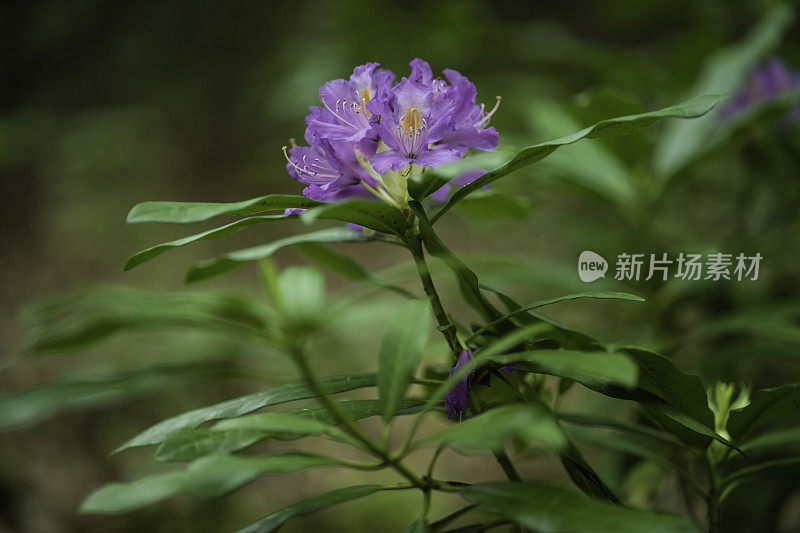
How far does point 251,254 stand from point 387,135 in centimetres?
18

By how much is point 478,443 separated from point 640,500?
2.36 ft

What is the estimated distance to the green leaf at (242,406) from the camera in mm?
567

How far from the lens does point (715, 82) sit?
1.16 metres

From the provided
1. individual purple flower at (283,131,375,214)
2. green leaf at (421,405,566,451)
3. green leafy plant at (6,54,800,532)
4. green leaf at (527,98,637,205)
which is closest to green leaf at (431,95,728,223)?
green leafy plant at (6,54,800,532)

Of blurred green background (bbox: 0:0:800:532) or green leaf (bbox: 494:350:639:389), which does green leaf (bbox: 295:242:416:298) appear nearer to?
blurred green background (bbox: 0:0:800:532)

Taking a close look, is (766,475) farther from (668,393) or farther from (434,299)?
(434,299)

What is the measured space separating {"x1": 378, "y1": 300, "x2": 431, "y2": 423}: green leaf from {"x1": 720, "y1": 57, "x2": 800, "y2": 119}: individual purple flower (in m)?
1.16

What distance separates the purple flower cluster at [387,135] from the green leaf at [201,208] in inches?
2.5

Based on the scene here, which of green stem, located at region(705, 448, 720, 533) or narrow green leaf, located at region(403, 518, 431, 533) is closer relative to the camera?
narrow green leaf, located at region(403, 518, 431, 533)

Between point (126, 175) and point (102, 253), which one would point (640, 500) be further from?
point (126, 175)

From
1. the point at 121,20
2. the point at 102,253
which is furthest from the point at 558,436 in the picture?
the point at 121,20

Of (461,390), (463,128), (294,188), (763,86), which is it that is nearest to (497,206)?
(463,128)

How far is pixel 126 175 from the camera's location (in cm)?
322

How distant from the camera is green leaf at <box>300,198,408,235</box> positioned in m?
0.51
